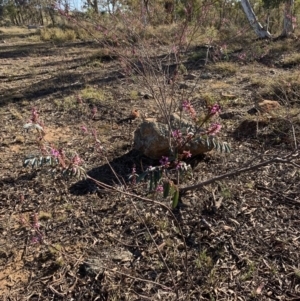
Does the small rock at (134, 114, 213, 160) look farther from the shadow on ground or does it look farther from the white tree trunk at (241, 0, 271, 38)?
the white tree trunk at (241, 0, 271, 38)

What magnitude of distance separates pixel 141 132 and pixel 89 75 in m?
4.04

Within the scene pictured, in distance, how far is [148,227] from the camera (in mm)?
2369

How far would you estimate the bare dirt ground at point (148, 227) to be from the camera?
1961 mm

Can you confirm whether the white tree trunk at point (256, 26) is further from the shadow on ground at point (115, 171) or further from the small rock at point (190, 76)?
the shadow on ground at point (115, 171)

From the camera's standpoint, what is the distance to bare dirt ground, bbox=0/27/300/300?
1.96m

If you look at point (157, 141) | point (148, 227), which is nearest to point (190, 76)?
point (157, 141)

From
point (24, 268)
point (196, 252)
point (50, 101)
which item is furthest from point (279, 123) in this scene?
point (50, 101)

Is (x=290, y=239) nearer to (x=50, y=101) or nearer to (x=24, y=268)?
(x=24, y=268)

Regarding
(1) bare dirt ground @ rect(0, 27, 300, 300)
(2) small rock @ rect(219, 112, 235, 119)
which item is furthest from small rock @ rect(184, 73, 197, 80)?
(2) small rock @ rect(219, 112, 235, 119)

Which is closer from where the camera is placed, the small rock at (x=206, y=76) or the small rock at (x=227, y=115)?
the small rock at (x=227, y=115)

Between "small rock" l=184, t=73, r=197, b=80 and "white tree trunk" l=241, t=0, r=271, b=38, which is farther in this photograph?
"white tree trunk" l=241, t=0, r=271, b=38

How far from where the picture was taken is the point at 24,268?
216 centimetres

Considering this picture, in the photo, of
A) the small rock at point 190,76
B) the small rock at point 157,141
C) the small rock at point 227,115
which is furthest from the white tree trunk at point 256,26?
the small rock at point 157,141

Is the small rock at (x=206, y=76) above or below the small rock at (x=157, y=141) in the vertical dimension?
below
